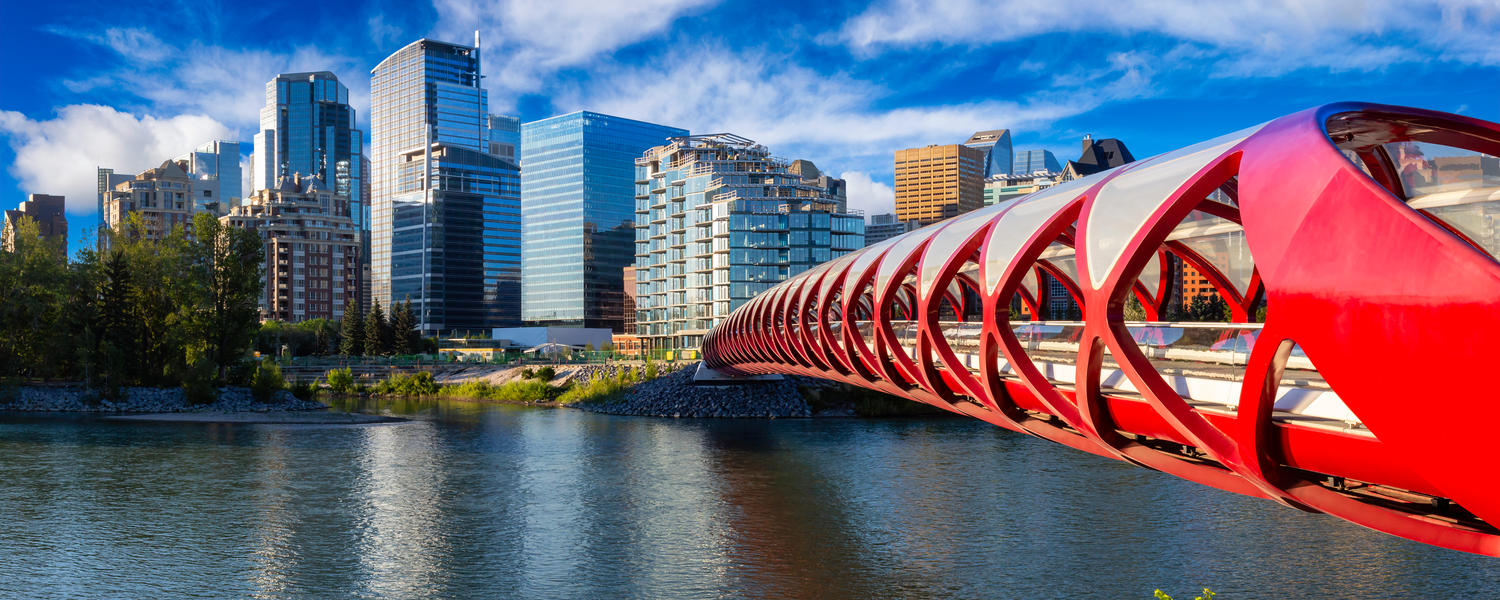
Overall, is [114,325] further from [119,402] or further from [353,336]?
[353,336]

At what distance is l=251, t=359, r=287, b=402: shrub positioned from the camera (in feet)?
203

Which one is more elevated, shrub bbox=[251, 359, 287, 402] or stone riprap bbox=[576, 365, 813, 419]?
shrub bbox=[251, 359, 287, 402]

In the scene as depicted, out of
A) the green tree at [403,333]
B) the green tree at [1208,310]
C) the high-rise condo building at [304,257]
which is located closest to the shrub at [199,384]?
the green tree at [403,333]

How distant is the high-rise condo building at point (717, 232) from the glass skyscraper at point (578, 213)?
40466mm

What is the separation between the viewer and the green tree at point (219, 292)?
6153 centimetres

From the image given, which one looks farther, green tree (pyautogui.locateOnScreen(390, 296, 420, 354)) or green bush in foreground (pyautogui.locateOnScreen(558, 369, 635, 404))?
green tree (pyautogui.locateOnScreen(390, 296, 420, 354))

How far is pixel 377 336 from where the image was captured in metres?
107

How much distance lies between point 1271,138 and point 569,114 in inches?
6142

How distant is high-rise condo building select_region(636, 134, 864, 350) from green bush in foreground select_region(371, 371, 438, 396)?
88.2 feet

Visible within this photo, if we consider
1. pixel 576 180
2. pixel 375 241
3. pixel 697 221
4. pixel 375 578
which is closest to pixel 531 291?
pixel 576 180

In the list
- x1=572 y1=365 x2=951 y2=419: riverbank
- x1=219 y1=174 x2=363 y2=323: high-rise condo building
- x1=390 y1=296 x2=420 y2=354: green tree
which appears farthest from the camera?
x1=219 y1=174 x2=363 y2=323: high-rise condo building

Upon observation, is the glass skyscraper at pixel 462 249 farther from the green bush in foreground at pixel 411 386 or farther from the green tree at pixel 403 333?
the green bush in foreground at pixel 411 386

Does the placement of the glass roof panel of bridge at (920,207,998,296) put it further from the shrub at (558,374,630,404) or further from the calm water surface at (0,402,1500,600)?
the shrub at (558,374,630,404)

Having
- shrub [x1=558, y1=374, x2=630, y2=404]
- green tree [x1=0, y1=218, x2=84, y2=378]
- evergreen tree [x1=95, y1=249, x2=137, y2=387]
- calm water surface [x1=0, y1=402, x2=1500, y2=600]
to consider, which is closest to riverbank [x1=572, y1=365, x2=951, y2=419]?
shrub [x1=558, y1=374, x2=630, y2=404]
